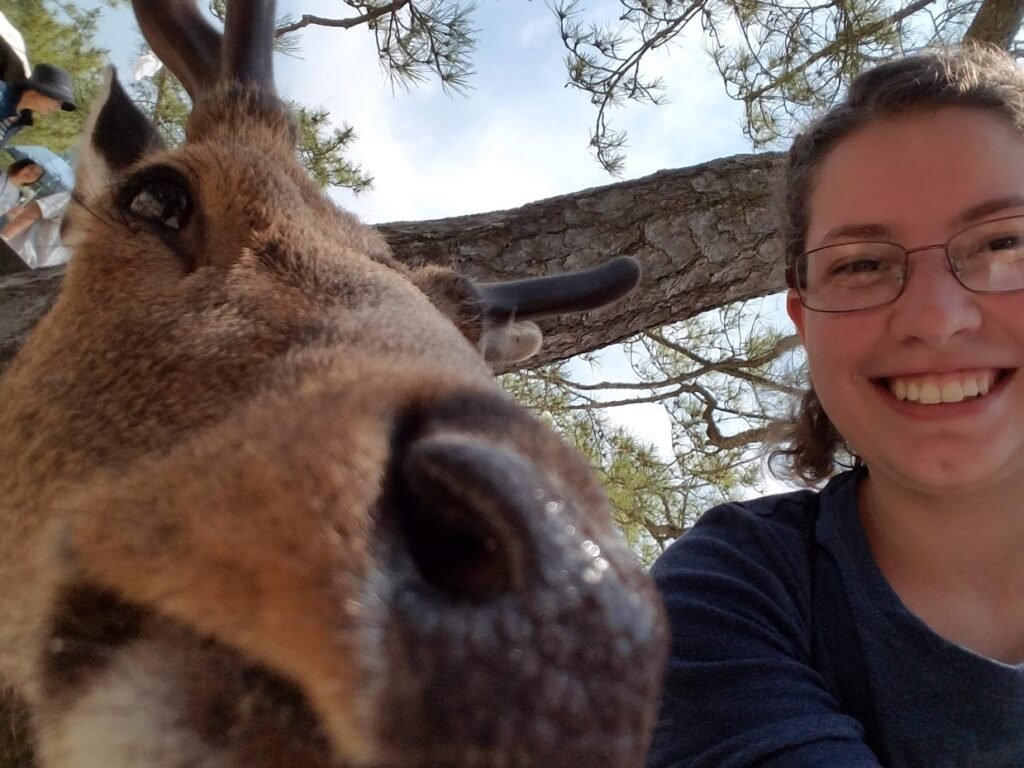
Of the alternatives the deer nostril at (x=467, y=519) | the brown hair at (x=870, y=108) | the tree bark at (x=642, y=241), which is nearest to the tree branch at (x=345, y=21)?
the tree bark at (x=642, y=241)

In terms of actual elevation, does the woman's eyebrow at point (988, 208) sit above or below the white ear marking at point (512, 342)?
above

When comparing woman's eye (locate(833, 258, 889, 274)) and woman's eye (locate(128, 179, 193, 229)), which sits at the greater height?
woman's eye (locate(128, 179, 193, 229))

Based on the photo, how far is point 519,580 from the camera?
2.14ft

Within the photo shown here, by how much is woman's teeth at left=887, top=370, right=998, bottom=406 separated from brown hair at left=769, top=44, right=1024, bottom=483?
1.75ft

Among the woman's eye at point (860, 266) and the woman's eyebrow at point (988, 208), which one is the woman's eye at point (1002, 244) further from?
the woman's eye at point (860, 266)

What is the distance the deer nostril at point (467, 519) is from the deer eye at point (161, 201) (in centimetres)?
105

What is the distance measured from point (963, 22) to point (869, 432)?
3130mm

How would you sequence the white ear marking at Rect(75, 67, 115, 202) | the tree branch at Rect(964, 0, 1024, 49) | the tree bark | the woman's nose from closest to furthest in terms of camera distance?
the woman's nose < the white ear marking at Rect(75, 67, 115, 202) < the tree bark < the tree branch at Rect(964, 0, 1024, 49)

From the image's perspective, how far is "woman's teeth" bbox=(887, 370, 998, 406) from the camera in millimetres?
1746

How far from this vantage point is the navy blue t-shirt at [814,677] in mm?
1493

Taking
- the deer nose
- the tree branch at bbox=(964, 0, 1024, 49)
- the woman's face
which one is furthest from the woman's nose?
the tree branch at bbox=(964, 0, 1024, 49)

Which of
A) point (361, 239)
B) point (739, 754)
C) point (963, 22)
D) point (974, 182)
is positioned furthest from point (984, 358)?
point (963, 22)

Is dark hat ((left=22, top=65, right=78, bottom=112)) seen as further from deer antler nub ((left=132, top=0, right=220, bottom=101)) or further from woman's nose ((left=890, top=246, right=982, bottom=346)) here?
woman's nose ((left=890, top=246, right=982, bottom=346))

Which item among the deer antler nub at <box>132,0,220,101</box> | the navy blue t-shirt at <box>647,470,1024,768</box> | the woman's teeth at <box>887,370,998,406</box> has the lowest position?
the navy blue t-shirt at <box>647,470,1024,768</box>
